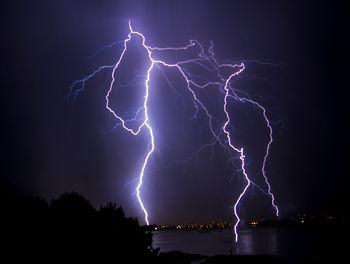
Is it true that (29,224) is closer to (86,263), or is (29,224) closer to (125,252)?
(86,263)

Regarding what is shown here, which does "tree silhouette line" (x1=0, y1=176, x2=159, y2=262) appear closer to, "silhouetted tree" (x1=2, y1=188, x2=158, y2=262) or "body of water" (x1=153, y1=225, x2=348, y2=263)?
"silhouetted tree" (x1=2, y1=188, x2=158, y2=262)

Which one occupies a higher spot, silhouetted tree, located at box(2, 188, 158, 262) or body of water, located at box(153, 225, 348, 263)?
silhouetted tree, located at box(2, 188, 158, 262)

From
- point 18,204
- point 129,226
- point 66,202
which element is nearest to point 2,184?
point 18,204

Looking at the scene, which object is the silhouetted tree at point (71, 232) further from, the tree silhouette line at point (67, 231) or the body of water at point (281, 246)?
the body of water at point (281, 246)

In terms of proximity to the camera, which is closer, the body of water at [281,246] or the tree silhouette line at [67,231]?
the tree silhouette line at [67,231]

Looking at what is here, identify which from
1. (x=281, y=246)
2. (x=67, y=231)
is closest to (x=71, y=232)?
(x=67, y=231)

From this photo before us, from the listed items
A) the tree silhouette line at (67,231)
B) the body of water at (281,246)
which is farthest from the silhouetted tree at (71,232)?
the body of water at (281,246)

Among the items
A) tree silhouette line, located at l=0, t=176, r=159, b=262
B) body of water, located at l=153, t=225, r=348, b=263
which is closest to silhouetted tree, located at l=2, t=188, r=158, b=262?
tree silhouette line, located at l=0, t=176, r=159, b=262

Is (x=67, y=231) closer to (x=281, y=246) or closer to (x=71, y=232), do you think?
(x=71, y=232)
